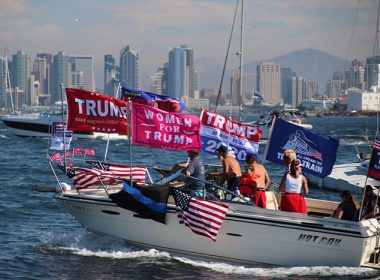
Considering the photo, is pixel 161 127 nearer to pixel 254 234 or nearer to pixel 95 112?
pixel 95 112

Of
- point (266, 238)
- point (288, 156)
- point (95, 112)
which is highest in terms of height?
point (95, 112)

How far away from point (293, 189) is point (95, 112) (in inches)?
169

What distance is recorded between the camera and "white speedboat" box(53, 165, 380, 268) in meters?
17.5

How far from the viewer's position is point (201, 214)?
17969 millimetres

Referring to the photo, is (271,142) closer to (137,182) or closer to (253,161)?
(253,161)

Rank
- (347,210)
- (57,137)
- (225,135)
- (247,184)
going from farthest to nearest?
(57,137) → (225,135) → (247,184) → (347,210)

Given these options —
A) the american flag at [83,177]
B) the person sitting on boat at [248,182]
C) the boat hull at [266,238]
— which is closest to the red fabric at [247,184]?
Result: the person sitting on boat at [248,182]

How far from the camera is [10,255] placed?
63.5 ft

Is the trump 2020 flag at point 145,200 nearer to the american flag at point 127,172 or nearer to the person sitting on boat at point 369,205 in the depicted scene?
the american flag at point 127,172

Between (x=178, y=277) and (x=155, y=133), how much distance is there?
2.91m

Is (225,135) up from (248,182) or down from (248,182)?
up

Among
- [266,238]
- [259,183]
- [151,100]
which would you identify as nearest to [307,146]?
[259,183]

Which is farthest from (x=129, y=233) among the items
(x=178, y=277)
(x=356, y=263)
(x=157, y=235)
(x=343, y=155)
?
(x=343, y=155)

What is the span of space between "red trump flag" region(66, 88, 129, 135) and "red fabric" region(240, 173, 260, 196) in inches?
102
